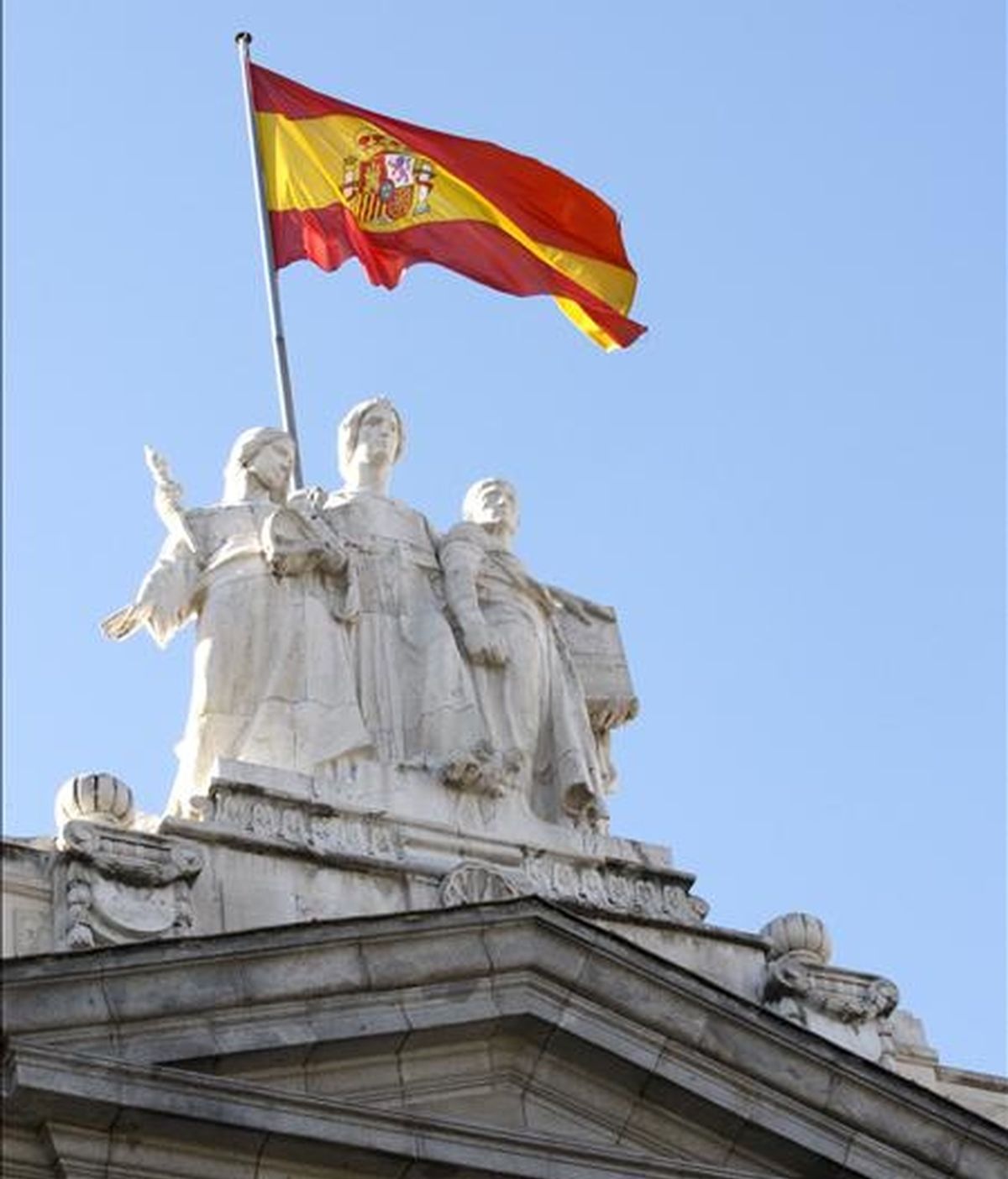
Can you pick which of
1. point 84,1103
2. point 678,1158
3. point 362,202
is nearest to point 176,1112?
point 84,1103

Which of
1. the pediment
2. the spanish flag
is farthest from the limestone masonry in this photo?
the spanish flag

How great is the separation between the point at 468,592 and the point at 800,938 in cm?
316

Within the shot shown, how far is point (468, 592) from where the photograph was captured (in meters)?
28.8

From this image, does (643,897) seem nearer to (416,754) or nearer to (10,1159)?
(416,754)

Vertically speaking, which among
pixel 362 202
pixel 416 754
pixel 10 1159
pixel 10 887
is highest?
pixel 362 202

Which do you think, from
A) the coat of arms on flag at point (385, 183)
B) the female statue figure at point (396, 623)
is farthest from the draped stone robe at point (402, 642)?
the coat of arms on flag at point (385, 183)

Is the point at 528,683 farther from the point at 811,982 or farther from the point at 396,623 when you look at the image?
the point at 811,982

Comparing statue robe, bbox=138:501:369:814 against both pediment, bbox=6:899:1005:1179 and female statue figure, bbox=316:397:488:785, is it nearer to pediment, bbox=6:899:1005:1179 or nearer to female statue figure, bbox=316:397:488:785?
female statue figure, bbox=316:397:488:785

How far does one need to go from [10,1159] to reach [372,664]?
5269 millimetres

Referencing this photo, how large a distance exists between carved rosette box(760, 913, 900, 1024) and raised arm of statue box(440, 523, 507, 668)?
252 centimetres

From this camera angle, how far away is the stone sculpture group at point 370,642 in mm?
27531

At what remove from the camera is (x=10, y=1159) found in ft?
79.0

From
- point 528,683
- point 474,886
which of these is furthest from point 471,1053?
point 528,683

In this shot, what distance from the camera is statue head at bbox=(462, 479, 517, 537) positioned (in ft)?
97.5
